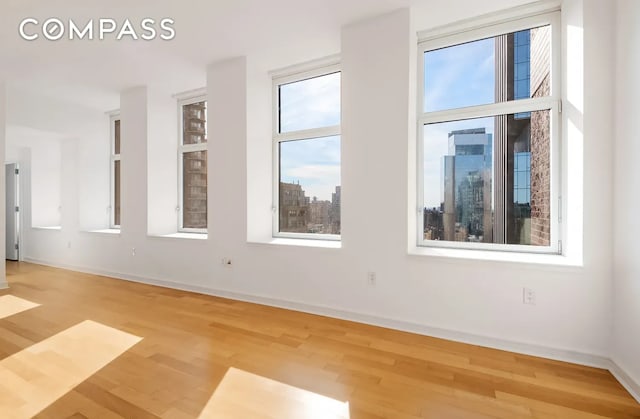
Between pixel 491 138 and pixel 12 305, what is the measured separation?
5.47m

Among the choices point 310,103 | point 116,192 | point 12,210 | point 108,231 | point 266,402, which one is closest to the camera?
point 266,402

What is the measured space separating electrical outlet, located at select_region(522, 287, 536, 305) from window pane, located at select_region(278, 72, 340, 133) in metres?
2.55

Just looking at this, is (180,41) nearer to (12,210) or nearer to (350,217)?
(350,217)

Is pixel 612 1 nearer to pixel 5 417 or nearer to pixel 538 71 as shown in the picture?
pixel 538 71

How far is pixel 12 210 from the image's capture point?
22.0ft

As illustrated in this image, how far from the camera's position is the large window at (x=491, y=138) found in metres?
2.67

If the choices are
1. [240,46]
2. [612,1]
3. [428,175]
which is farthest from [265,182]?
[612,1]

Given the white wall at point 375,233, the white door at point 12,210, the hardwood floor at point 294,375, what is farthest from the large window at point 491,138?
the white door at point 12,210

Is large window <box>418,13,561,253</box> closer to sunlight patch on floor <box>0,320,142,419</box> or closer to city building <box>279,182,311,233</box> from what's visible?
city building <box>279,182,311,233</box>

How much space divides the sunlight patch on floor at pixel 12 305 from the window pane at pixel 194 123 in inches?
115

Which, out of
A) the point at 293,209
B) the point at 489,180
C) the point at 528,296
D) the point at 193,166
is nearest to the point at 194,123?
the point at 193,166

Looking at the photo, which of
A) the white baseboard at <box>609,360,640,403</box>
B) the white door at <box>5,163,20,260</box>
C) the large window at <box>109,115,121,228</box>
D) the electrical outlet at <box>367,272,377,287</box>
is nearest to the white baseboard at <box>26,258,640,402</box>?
the white baseboard at <box>609,360,640,403</box>

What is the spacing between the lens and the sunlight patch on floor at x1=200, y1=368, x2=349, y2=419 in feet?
5.47

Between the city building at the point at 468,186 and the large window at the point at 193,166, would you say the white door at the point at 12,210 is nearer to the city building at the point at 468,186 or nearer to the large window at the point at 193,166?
the large window at the point at 193,166
